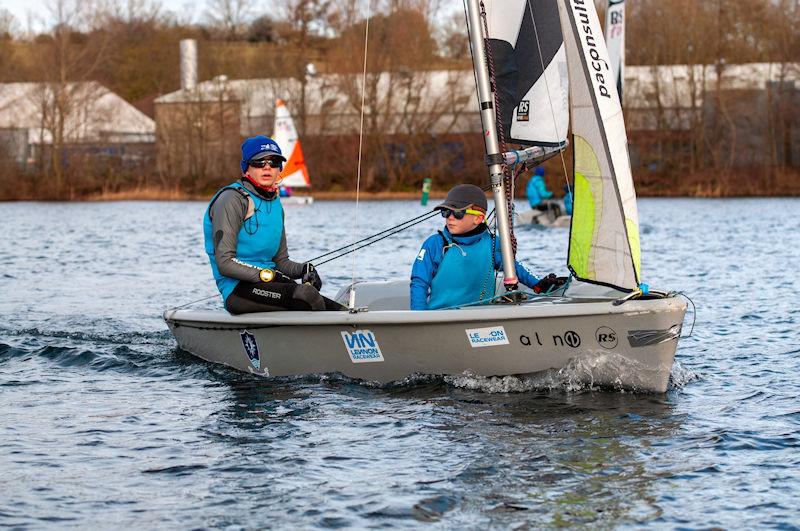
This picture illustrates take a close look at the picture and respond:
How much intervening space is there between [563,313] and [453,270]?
1.03m

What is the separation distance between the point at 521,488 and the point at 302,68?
2042 inches

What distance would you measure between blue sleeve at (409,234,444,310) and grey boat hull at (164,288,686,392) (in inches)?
13.0

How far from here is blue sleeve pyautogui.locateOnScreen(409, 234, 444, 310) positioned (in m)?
7.77

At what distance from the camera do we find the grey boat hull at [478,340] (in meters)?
7.03

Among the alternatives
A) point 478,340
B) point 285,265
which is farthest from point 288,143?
point 478,340

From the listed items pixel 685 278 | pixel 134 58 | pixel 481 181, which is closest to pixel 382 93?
pixel 481 181

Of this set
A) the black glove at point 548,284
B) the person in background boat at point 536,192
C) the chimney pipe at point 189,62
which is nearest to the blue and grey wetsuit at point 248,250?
the black glove at point 548,284

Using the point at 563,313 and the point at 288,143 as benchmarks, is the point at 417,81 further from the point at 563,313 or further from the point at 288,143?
the point at 563,313

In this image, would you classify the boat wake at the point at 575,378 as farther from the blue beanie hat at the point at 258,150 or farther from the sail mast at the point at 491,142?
the blue beanie hat at the point at 258,150

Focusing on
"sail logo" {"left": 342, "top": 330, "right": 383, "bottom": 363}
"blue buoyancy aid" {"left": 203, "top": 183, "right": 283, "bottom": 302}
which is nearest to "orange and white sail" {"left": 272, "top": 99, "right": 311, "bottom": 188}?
"blue buoyancy aid" {"left": 203, "top": 183, "right": 283, "bottom": 302}

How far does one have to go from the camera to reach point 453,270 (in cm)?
783

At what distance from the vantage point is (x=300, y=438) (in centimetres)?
662

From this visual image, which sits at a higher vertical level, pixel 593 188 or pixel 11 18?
pixel 11 18

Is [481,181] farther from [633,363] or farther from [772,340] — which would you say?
[633,363]
